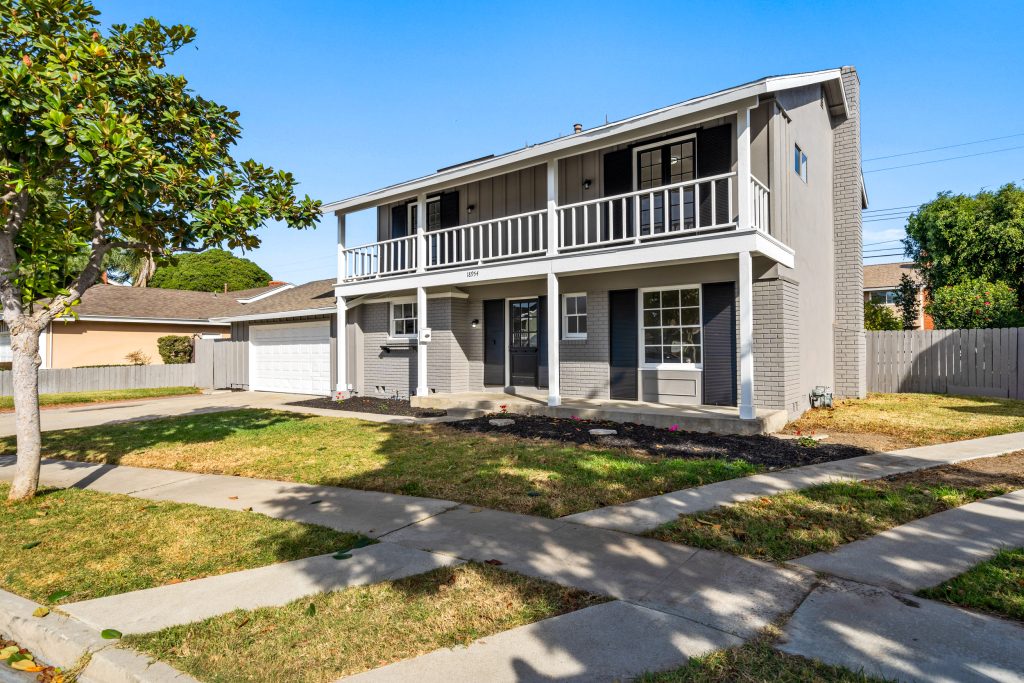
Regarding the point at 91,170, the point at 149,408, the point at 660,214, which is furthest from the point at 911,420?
the point at 149,408

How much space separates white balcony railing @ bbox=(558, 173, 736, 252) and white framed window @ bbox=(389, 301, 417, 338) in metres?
4.87

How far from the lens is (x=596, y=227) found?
38.5 ft

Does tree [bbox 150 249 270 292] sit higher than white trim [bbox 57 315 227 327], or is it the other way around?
tree [bbox 150 249 270 292]

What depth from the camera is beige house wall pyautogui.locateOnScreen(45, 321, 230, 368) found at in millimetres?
21812

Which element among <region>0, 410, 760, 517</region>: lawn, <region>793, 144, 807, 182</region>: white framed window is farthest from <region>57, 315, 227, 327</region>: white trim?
<region>793, 144, 807, 182</region>: white framed window

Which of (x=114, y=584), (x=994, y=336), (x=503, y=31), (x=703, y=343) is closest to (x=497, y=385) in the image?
(x=703, y=343)

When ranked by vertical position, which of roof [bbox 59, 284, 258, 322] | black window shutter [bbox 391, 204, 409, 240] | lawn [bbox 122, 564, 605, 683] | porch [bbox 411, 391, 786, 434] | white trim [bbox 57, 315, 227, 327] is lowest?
lawn [bbox 122, 564, 605, 683]

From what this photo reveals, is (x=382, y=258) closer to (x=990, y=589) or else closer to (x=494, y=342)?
(x=494, y=342)

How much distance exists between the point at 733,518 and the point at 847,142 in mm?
12680

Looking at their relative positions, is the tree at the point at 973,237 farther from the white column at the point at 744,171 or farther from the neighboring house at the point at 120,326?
the neighboring house at the point at 120,326

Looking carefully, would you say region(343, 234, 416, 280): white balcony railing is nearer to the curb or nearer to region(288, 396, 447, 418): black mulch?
region(288, 396, 447, 418): black mulch

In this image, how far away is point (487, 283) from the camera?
1398 centimetres

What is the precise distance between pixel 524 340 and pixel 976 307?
12.5m

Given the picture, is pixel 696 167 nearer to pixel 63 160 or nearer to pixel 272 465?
pixel 272 465
